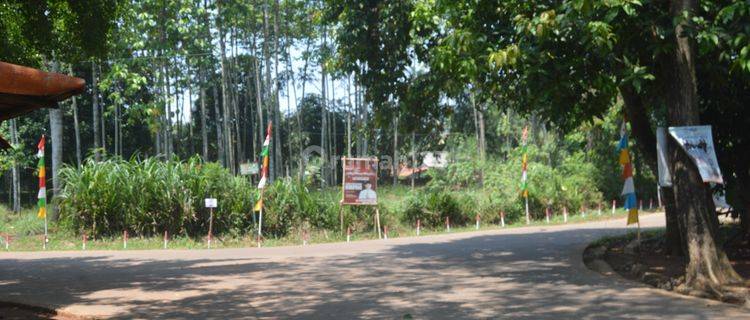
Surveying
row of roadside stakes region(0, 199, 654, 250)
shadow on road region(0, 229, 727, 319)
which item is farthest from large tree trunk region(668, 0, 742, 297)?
row of roadside stakes region(0, 199, 654, 250)

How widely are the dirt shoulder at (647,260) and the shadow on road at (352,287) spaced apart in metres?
0.44

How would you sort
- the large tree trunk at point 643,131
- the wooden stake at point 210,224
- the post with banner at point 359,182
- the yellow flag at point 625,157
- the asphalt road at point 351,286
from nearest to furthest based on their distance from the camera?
1. the asphalt road at point 351,286
2. the large tree trunk at point 643,131
3. the yellow flag at point 625,157
4. the wooden stake at point 210,224
5. the post with banner at point 359,182

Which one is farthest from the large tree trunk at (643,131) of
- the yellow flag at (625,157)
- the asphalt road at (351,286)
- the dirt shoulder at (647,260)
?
the asphalt road at (351,286)

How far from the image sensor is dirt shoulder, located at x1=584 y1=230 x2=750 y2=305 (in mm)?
11430

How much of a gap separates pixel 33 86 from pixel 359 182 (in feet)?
55.0

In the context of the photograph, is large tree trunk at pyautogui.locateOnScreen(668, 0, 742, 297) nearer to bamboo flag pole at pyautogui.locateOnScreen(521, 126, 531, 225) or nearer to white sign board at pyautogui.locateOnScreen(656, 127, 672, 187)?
white sign board at pyautogui.locateOnScreen(656, 127, 672, 187)

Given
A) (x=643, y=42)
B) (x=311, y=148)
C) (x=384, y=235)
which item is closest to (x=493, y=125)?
(x=311, y=148)

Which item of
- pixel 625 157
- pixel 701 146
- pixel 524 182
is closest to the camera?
pixel 701 146

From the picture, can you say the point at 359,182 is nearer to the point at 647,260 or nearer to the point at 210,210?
the point at 210,210

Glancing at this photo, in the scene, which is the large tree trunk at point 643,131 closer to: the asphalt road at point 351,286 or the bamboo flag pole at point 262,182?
the asphalt road at point 351,286

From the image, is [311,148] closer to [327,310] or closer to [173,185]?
[173,185]

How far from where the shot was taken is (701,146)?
10141 mm

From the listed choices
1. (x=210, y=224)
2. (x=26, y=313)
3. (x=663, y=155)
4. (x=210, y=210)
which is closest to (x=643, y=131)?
(x=663, y=155)

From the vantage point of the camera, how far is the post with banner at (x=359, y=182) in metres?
22.5
